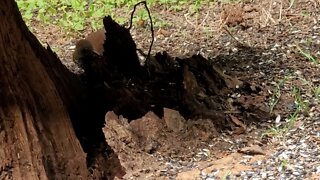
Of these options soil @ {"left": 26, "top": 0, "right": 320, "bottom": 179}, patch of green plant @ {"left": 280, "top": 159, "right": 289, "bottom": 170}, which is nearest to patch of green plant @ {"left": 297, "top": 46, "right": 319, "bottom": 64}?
soil @ {"left": 26, "top": 0, "right": 320, "bottom": 179}

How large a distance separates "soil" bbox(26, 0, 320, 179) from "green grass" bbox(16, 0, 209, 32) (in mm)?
78

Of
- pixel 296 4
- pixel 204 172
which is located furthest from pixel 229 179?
pixel 296 4

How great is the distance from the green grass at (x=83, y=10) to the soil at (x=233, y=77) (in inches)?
3.1

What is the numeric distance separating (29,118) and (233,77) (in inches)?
47.0

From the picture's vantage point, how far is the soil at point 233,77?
256 centimetres

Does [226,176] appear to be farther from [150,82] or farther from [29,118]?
[150,82]

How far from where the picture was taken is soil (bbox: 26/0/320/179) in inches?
101

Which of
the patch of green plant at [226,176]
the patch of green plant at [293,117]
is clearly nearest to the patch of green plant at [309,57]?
the patch of green plant at [293,117]

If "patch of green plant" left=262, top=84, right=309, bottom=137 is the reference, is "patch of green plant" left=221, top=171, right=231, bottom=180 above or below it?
below

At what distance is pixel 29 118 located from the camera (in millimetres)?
2355

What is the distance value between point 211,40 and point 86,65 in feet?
3.91

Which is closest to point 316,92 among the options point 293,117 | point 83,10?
point 293,117

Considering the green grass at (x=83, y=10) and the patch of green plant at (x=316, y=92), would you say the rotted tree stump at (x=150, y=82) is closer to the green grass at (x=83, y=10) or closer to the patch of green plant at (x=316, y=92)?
the patch of green plant at (x=316, y=92)

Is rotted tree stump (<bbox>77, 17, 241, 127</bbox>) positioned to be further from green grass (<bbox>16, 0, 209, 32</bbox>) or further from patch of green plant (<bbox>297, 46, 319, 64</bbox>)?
green grass (<bbox>16, 0, 209, 32</bbox>)
